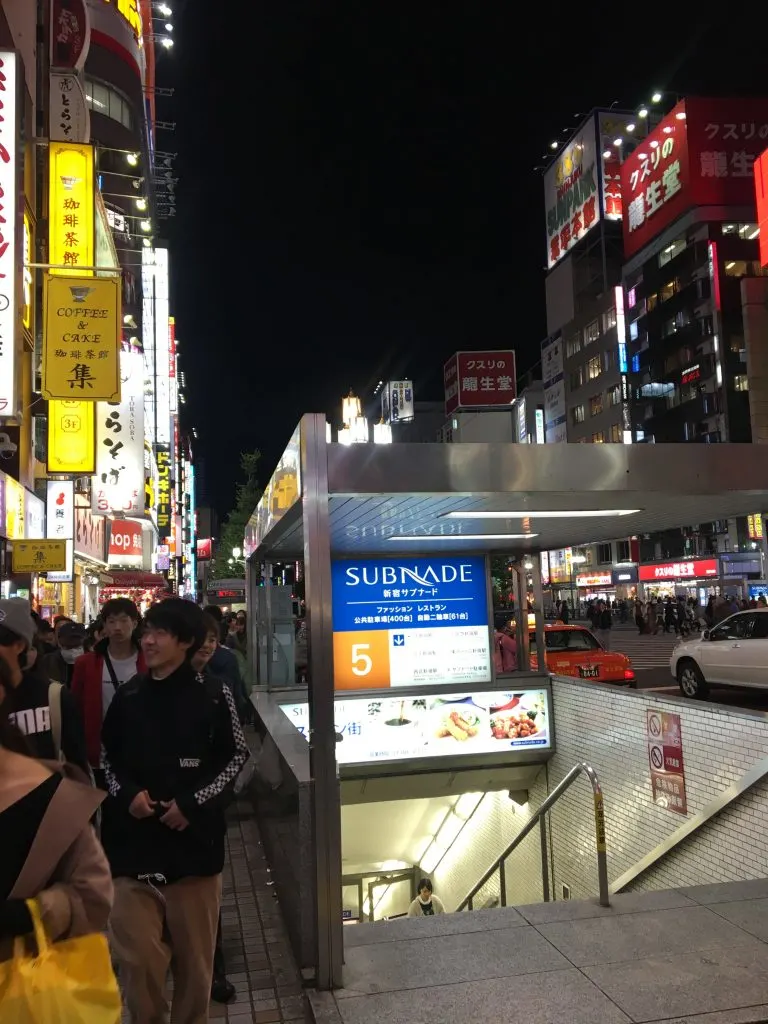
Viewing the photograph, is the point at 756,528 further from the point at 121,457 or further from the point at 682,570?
the point at 121,457

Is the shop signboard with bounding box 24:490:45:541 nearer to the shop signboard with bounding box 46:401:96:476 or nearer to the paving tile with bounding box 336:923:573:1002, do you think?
the shop signboard with bounding box 46:401:96:476

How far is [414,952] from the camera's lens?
14.7 ft

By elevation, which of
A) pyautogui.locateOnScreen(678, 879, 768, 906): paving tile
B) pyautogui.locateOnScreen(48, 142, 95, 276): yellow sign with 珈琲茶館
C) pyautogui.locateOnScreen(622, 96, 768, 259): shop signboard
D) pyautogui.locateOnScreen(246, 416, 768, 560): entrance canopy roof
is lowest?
pyautogui.locateOnScreen(678, 879, 768, 906): paving tile

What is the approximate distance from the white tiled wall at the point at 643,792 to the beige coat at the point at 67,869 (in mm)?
5317

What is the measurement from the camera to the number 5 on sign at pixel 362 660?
931cm

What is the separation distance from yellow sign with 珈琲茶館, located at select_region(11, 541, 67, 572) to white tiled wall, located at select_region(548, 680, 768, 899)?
30.3 feet

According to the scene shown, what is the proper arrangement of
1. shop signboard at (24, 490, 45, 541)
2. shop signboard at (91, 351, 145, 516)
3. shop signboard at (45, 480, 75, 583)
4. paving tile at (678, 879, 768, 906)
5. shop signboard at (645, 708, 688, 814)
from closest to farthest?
paving tile at (678, 879, 768, 906)
shop signboard at (645, 708, 688, 814)
shop signboard at (24, 490, 45, 541)
shop signboard at (45, 480, 75, 583)
shop signboard at (91, 351, 145, 516)

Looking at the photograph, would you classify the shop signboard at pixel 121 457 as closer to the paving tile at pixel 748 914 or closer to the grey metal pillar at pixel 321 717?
the grey metal pillar at pixel 321 717

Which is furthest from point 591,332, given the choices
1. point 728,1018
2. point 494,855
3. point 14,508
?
point 728,1018

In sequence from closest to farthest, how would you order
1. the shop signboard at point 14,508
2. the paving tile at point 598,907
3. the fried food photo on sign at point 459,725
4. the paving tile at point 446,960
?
the paving tile at point 446,960 < the paving tile at point 598,907 < the fried food photo on sign at point 459,725 < the shop signboard at point 14,508

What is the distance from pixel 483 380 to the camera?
43156mm

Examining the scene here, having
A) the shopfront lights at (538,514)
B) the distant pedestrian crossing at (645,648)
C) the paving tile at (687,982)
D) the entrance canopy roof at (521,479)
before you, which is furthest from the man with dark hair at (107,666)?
the distant pedestrian crossing at (645,648)

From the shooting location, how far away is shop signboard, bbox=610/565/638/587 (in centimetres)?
6284

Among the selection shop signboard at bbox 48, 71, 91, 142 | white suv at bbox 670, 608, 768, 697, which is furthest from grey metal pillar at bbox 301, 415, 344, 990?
shop signboard at bbox 48, 71, 91, 142
